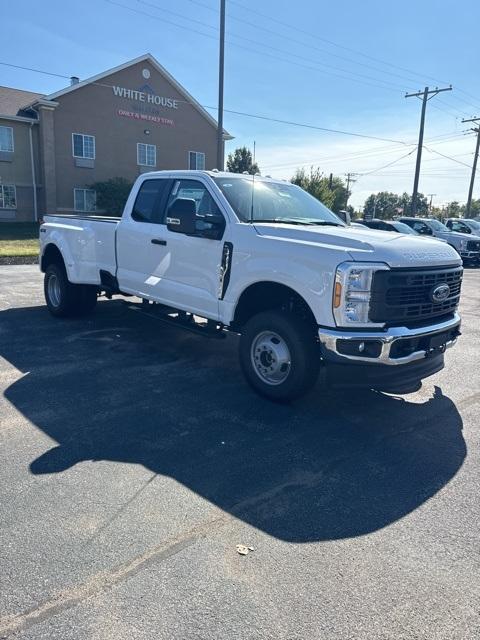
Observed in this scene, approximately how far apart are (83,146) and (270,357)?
3193cm

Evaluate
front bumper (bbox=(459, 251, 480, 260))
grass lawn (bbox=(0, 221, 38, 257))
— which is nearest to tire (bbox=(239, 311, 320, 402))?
grass lawn (bbox=(0, 221, 38, 257))

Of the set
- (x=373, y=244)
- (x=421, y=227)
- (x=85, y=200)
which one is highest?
(x=373, y=244)

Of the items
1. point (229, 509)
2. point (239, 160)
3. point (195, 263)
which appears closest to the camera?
point (229, 509)

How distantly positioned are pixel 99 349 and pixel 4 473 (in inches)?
123

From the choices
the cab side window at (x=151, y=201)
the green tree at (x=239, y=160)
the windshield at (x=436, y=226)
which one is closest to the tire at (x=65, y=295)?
the cab side window at (x=151, y=201)

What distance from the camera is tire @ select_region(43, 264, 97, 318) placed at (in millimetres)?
7766

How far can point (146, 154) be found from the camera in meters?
35.7

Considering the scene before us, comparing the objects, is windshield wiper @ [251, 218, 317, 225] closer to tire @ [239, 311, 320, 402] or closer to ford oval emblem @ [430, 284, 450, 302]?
tire @ [239, 311, 320, 402]

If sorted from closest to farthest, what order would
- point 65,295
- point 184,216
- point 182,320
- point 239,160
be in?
point 184,216
point 182,320
point 65,295
point 239,160

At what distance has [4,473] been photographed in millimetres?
3482

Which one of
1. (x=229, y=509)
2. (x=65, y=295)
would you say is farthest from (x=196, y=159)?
(x=229, y=509)

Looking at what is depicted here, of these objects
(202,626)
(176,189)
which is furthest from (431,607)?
(176,189)

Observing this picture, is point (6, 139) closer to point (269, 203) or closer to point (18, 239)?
point (18, 239)

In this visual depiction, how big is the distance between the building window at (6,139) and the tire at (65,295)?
27.6 m
